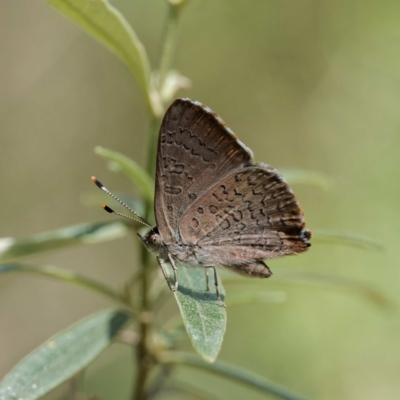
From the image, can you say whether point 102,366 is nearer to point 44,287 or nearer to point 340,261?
point 44,287

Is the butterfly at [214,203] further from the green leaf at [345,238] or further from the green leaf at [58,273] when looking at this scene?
the green leaf at [58,273]

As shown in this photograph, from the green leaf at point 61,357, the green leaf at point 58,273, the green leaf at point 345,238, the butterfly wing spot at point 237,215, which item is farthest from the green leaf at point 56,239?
the green leaf at point 345,238

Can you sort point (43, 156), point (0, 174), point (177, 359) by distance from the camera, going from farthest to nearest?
point (43, 156), point (0, 174), point (177, 359)

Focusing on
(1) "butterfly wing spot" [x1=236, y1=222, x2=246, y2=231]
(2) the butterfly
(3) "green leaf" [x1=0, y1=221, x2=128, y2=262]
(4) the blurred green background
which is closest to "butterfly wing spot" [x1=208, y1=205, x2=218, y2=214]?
(2) the butterfly

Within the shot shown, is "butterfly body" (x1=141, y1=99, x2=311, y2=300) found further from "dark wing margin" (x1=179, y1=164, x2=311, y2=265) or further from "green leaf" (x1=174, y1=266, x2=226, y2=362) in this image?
"green leaf" (x1=174, y1=266, x2=226, y2=362)

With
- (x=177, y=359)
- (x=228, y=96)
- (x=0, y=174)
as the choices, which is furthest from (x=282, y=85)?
(x=177, y=359)

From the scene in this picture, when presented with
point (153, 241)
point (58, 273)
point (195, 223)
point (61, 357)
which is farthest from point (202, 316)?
point (195, 223)
